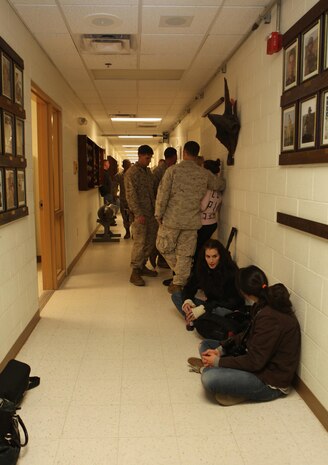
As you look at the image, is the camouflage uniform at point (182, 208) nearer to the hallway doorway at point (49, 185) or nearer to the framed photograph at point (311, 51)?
the hallway doorway at point (49, 185)

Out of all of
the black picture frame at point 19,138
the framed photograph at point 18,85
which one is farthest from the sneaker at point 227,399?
the framed photograph at point 18,85

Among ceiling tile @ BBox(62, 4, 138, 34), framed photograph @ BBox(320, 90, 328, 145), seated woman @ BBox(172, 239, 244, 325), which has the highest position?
ceiling tile @ BBox(62, 4, 138, 34)

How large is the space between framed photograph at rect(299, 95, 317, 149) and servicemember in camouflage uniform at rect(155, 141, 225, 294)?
1901 millimetres

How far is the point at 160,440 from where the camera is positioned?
2.11 m

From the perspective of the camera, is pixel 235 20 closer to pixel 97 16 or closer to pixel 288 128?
pixel 97 16

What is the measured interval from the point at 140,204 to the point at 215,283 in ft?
6.40

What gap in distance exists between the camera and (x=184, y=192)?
425 cm

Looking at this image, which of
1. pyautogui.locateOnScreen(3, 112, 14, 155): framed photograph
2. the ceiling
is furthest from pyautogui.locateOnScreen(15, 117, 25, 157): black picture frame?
the ceiling

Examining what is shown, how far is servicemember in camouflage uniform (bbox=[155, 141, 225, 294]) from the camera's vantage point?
13.9 ft

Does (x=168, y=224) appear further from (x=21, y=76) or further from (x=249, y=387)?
(x=249, y=387)

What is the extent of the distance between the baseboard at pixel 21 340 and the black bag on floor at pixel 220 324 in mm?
1360

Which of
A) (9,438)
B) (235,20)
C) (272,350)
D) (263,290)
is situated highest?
(235,20)

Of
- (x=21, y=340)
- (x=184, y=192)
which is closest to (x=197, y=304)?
(x=184, y=192)

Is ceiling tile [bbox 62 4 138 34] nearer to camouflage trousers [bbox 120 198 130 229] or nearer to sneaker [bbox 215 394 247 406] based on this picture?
sneaker [bbox 215 394 247 406]
